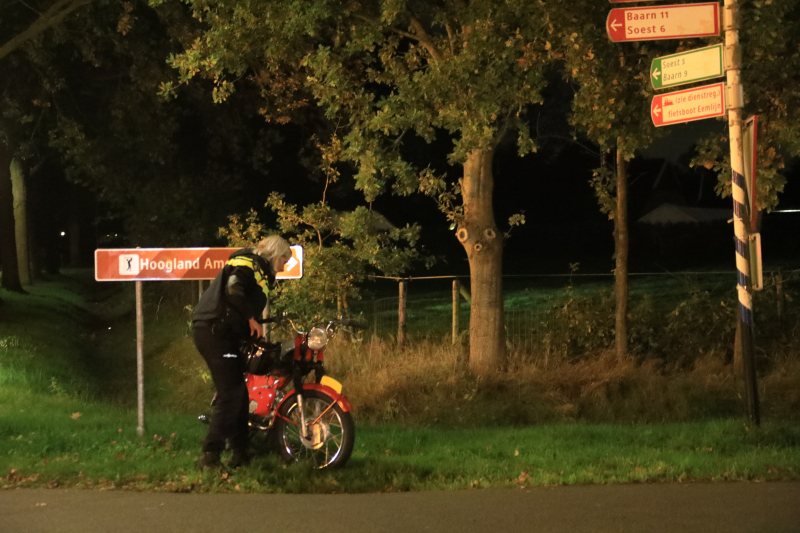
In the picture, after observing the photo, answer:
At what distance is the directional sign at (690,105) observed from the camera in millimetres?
8336

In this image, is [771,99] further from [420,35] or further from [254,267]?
[254,267]

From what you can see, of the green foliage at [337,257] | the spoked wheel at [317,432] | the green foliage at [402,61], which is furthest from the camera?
the green foliage at [337,257]

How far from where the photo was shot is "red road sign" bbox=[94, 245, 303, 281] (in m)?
8.25

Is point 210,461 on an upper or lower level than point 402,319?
lower

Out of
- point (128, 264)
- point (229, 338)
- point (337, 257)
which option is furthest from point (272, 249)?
point (337, 257)

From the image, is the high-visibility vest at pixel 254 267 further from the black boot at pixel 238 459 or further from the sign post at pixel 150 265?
the black boot at pixel 238 459

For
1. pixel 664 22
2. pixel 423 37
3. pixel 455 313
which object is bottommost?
pixel 455 313

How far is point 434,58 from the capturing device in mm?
11391

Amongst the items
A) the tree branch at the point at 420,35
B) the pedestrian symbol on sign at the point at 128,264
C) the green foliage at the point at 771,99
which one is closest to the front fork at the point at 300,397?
the pedestrian symbol on sign at the point at 128,264

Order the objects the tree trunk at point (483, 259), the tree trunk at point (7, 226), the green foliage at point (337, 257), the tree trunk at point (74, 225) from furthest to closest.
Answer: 1. the tree trunk at point (74, 225)
2. the tree trunk at point (7, 226)
3. the green foliage at point (337, 257)
4. the tree trunk at point (483, 259)

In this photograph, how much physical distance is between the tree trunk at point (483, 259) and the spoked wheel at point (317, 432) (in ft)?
17.5

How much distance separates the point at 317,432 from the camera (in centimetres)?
730

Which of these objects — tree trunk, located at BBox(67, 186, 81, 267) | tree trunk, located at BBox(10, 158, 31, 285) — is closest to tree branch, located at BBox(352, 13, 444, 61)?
tree trunk, located at BBox(10, 158, 31, 285)

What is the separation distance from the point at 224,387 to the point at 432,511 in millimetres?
1969
